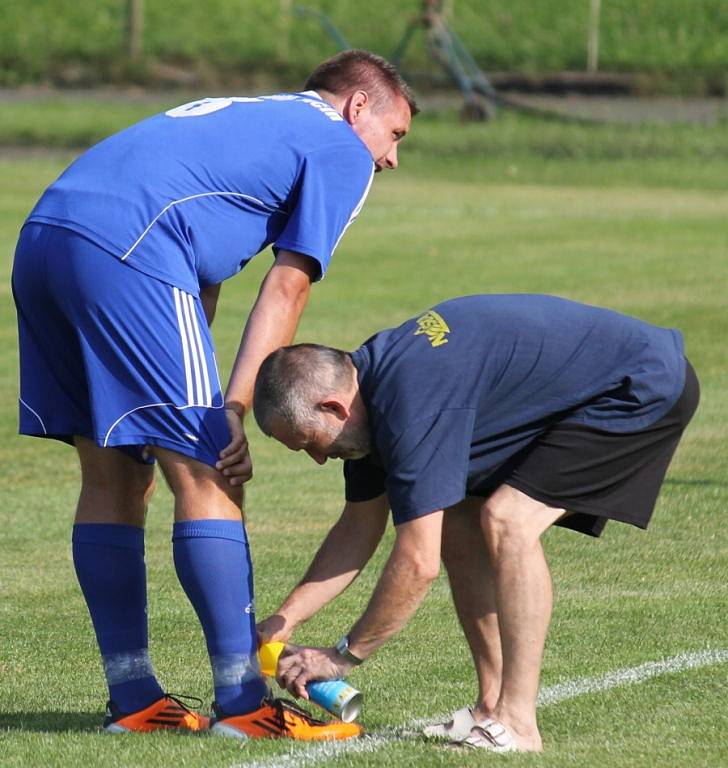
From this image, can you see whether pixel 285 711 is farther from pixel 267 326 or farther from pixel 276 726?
pixel 267 326

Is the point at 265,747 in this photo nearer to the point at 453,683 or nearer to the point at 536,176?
the point at 453,683

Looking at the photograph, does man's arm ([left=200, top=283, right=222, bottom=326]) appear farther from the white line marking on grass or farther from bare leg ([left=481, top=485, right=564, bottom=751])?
the white line marking on grass

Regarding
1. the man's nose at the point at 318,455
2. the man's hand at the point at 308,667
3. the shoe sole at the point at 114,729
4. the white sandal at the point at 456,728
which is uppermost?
the man's nose at the point at 318,455

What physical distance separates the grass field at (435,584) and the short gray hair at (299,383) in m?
0.97

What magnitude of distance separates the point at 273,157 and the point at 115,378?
79 centimetres

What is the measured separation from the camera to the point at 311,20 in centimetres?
3906

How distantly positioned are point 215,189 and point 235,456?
0.77m

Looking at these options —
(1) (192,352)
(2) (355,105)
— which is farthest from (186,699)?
(2) (355,105)

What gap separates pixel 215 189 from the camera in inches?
182

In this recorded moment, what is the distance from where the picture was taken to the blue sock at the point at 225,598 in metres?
4.62

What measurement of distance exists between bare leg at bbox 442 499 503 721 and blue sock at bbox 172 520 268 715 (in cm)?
61

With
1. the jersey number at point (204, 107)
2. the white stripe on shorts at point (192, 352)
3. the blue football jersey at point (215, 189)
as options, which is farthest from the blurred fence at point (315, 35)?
the white stripe on shorts at point (192, 352)

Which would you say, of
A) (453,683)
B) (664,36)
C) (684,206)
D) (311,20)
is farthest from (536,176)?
(453,683)

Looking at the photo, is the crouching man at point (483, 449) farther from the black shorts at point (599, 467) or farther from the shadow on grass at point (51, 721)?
the shadow on grass at point (51, 721)
